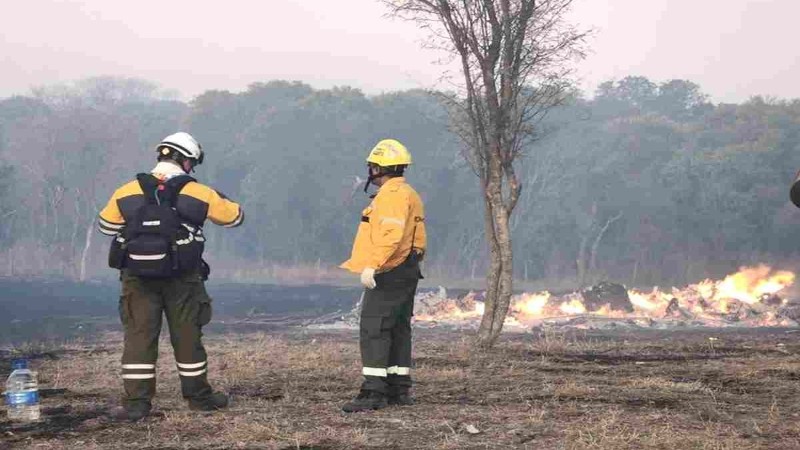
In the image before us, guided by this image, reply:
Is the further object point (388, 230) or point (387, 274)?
point (387, 274)

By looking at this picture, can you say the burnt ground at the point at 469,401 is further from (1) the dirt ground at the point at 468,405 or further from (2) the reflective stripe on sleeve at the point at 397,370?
(2) the reflective stripe on sleeve at the point at 397,370

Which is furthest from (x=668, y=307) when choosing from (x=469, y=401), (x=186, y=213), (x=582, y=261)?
(x=186, y=213)

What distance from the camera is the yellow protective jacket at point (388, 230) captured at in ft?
24.8

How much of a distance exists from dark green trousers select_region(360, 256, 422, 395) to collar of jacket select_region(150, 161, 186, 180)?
1.75m

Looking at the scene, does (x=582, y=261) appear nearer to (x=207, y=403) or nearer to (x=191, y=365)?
(x=207, y=403)

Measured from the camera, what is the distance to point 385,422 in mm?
7047

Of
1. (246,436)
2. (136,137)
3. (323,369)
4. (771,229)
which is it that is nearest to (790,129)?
(771,229)

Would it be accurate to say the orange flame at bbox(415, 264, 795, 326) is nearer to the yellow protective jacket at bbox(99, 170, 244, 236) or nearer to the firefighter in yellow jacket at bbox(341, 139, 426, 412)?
the firefighter in yellow jacket at bbox(341, 139, 426, 412)

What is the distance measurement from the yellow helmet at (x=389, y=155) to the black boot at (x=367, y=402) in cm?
182

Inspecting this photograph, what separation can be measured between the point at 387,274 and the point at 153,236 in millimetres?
1813

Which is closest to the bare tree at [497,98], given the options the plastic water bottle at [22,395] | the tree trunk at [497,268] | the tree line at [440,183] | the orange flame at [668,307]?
the tree trunk at [497,268]

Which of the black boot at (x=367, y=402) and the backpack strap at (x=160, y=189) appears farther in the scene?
the black boot at (x=367, y=402)

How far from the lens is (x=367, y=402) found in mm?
7543

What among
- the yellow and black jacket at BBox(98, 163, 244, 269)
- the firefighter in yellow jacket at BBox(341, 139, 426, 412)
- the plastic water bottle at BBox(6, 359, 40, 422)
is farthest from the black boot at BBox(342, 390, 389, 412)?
the plastic water bottle at BBox(6, 359, 40, 422)
